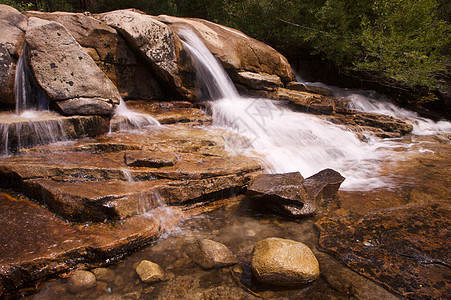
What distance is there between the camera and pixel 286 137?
7125 mm

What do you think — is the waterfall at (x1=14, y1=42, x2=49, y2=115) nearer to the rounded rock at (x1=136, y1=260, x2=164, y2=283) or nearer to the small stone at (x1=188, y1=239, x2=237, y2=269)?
the rounded rock at (x1=136, y1=260, x2=164, y2=283)

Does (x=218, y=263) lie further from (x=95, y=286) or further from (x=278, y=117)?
(x=278, y=117)

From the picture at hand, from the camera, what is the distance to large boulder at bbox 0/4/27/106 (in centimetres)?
522

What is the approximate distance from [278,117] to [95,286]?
6829mm

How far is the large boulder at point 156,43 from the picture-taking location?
23.7ft

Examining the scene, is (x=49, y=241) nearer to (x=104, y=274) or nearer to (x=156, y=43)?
(x=104, y=274)

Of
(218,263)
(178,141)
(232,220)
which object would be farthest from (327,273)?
(178,141)

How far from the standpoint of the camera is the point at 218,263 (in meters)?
3.03

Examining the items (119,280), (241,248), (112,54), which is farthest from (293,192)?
(112,54)

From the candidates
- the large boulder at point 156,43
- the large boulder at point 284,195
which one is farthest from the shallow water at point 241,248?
the large boulder at point 156,43

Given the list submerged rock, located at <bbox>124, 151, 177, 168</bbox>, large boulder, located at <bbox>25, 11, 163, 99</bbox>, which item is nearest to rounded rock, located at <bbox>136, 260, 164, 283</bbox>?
submerged rock, located at <bbox>124, 151, 177, 168</bbox>

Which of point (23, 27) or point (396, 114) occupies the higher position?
point (23, 27)

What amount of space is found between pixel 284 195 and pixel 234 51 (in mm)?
6639

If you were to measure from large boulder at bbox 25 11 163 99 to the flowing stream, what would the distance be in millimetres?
1598
